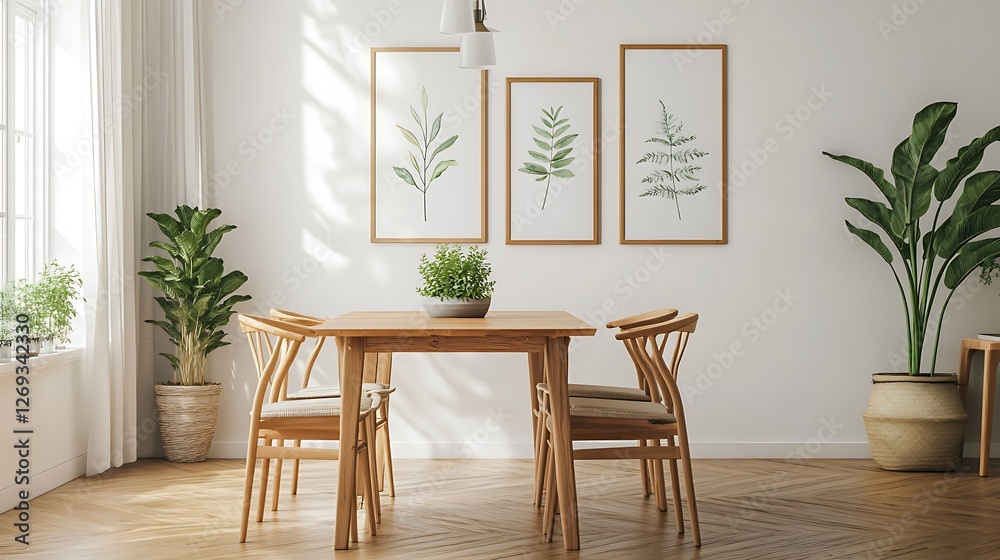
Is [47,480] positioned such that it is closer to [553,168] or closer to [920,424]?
[553,168]

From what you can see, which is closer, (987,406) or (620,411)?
(620,411)

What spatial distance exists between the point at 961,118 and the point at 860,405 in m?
1.75

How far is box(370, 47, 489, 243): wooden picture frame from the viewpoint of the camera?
5055 millimetres

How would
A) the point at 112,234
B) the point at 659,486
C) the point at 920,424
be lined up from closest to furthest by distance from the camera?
the point at 659,486 → the point at 112,234 → the point at 920,424

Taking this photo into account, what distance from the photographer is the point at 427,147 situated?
506 centimetres

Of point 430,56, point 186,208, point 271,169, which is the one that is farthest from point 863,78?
point 186,208

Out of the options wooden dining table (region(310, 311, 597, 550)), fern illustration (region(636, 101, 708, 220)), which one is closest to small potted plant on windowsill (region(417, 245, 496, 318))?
wooden dining table (region(310, 311, 597, 550))

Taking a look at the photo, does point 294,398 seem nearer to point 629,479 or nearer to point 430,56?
point 629,479

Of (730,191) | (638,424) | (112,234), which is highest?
(730,191)

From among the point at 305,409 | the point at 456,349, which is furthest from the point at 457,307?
the point at 305,409

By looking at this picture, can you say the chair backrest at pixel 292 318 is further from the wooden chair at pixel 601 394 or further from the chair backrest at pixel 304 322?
the wooden chair at pixel 601 394

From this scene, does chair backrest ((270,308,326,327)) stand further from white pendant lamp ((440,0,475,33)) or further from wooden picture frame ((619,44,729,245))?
wooden picture frame ((619,44,729,245))

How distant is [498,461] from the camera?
4.96 meters

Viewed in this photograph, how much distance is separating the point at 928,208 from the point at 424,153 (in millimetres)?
2793
